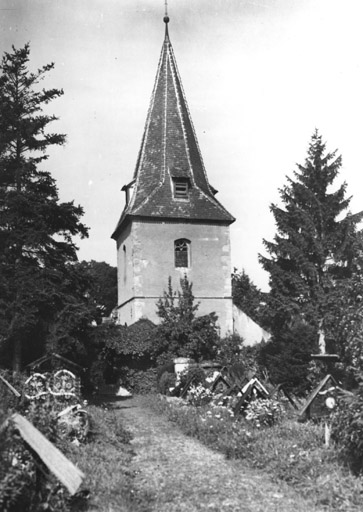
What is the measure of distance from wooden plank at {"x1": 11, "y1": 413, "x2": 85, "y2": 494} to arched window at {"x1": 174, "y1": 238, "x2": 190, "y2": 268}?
21.8 meters

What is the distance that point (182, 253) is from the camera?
1059 inches

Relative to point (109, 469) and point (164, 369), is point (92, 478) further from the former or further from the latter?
point (164, 369)

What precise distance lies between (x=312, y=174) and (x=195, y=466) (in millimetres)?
21384

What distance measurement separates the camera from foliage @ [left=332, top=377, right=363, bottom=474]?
21.1ft

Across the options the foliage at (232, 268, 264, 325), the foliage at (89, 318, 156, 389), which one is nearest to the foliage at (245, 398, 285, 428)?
the foliage at (89, 318, 156, 389)

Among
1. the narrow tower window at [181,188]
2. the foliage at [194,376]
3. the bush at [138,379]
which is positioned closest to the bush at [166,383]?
the foliage at [194,376]

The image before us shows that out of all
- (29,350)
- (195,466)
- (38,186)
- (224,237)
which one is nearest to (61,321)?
(29,350)

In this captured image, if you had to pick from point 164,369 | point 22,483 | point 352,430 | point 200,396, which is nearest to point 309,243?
point 164,369

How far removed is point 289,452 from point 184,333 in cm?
1529

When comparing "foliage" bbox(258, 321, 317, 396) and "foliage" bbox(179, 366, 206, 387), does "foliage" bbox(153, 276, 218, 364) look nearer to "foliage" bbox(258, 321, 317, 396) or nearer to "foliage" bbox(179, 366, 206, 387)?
"foliage" bbox(179, 366, 206, 387)

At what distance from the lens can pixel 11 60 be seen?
1520 cm

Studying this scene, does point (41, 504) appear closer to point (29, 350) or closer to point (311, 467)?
point (311, 467)

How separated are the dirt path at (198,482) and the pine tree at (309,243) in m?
16.6

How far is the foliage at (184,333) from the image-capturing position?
74.5 feet
